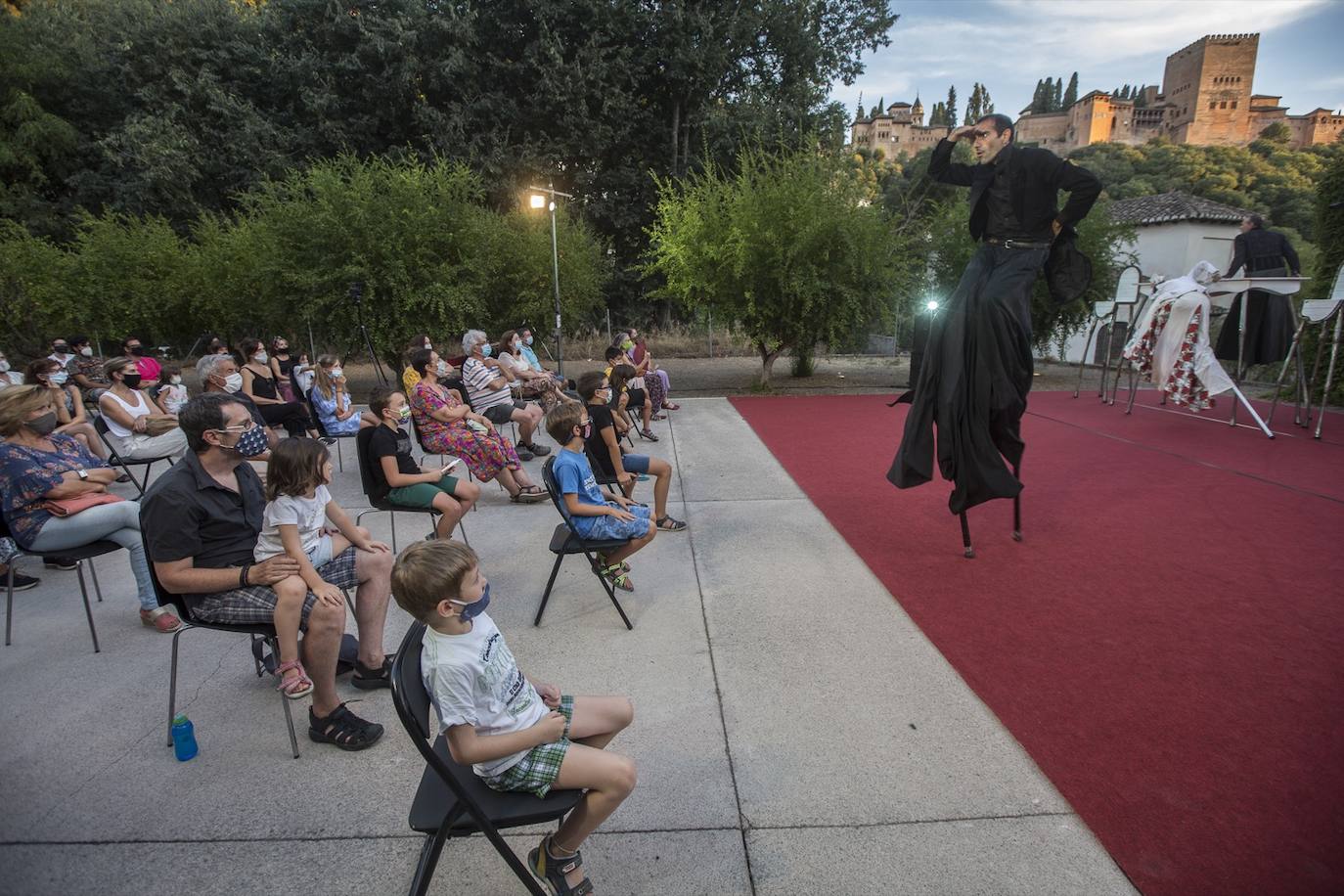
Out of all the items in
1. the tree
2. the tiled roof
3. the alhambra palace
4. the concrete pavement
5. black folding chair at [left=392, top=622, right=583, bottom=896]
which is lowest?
the concrete pavement

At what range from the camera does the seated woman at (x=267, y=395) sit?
7.31 m

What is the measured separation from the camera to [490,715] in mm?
1831

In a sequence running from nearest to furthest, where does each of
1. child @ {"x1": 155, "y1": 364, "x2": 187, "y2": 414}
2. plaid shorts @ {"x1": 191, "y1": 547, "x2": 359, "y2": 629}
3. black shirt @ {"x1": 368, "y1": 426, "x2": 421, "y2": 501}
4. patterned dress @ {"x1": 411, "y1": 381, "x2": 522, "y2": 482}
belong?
plaid shorts @ {"x1": 191, "y1": 547, "x2": 359, "y2": 629} → black shirt @ {"x1": 368, "y1": 426, "x2": 421, "y2": 501} → patterned dress @ {"x1": 411, "y1": 381, "x2": 522, "y2": 482} → child @ {"x1": 155, "y1": 364, "x2": 187, "y2": 414}

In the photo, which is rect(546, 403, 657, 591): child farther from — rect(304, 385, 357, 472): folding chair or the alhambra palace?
the alhambra palace

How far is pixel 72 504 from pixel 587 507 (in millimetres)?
2717

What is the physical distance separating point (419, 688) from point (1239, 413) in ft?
37.0

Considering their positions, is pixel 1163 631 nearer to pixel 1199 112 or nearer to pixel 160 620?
pixel 160 620

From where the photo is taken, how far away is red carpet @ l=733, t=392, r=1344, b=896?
7.36ft

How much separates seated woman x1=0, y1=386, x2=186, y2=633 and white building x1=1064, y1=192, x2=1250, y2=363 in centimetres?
2680

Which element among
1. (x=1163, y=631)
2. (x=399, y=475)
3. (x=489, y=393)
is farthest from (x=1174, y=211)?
(x=399, y=475)

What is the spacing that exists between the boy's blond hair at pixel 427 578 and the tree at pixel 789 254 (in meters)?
10.5

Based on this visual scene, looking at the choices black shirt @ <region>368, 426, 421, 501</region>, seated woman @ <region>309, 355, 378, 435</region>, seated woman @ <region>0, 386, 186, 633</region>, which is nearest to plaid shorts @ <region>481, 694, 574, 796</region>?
seated woman @ <region>0, 386, 186, 633</region>

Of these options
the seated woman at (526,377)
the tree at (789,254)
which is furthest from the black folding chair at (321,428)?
the tree at (789,254)

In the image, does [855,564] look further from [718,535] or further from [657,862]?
[657,862]
